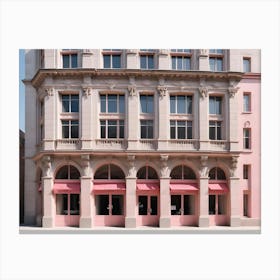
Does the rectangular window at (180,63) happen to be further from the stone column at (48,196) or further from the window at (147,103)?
the stone column at (48,196)

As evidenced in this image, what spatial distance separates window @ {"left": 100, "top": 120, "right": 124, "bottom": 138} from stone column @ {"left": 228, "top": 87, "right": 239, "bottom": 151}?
24.0ft

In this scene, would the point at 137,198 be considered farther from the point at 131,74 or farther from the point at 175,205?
the point at 131,74

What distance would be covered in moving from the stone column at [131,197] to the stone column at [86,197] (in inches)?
93.1

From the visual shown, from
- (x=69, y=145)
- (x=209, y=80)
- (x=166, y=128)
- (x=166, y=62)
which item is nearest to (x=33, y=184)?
(x=69, y=145)

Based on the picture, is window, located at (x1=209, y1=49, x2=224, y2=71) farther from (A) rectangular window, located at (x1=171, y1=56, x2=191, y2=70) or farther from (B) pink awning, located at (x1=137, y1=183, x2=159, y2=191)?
(B) pink awning, located at (x1=137, y1=183, x2=159, y2=191)

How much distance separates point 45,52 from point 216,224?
1607 cm

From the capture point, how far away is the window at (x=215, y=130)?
82.2 feet

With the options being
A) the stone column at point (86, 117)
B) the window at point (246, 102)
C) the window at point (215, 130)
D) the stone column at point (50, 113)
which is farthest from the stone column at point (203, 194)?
the stone column at point (50, 113)

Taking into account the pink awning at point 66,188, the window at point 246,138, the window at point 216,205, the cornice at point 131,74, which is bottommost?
the window at point 216,205

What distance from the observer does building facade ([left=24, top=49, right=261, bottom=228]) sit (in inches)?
953

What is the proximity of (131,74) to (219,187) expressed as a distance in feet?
31.2

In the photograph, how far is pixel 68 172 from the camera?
24766 millimetres

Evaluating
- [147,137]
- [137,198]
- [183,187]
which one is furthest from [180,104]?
[137,198]

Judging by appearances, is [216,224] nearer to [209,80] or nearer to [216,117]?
[216,117]
